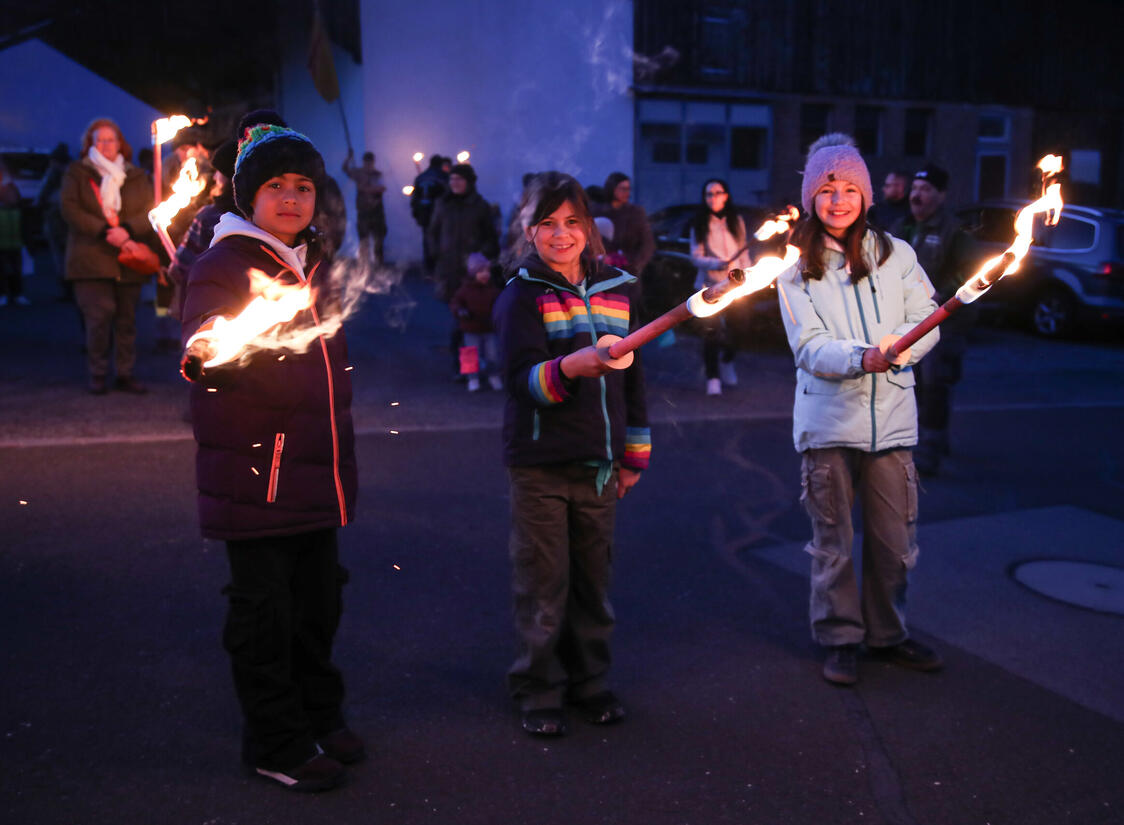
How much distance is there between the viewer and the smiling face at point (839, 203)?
4016mm

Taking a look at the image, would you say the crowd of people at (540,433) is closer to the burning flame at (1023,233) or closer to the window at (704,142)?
the burning flame at (1023,233)

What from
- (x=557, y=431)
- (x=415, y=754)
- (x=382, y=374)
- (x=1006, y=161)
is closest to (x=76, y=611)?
(x=415, y=754)

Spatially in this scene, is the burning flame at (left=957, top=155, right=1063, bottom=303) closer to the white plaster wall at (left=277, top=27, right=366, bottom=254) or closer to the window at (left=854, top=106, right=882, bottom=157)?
the white plaster wall at (left=277, top=27, right=366, bottom=254)

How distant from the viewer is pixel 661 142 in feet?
80.6

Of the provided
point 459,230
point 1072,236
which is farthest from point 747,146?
point 459,230

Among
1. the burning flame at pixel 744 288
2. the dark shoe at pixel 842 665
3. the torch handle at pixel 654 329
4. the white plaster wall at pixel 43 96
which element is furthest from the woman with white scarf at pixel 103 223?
the white plaster wall at pixel 43 96

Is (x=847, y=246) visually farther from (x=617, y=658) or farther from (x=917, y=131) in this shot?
(x=917, y=131)

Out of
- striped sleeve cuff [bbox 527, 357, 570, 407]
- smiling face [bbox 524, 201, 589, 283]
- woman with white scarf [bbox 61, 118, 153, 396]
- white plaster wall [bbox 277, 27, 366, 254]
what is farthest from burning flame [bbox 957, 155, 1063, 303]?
white plaster wall [bbox 277, 27, 366, 254]

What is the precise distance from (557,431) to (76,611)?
2404 mm

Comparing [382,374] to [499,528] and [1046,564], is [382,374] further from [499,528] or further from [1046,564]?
[1046,564]

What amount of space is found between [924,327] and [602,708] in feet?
5.42

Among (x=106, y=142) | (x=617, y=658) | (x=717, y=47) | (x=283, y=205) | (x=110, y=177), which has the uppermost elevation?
(x=717, y=47)

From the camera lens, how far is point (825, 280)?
4.08 meters

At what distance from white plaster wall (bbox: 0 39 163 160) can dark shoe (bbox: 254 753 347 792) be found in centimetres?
3003
